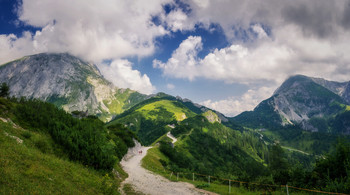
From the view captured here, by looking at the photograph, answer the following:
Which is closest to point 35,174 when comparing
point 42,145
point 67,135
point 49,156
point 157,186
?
point 49,156

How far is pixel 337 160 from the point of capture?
1706cm

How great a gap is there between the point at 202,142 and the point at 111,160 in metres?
171

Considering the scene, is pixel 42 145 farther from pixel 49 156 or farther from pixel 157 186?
pixel 157 186

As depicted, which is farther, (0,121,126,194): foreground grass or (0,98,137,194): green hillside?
(0,98,137,194): green hillside

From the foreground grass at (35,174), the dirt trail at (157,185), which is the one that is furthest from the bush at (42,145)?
the dirt trail at (157,185)

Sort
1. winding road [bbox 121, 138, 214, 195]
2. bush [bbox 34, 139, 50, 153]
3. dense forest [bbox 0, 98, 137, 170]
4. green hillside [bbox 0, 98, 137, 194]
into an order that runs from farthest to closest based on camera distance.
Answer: winding road [bbox 121, 138, 214, 195]
dense forest [bbox 0, 98, 137, 170]
bush [bbox 34, 139, 50, 153]
green hillside [bbox 0, 98, 137, 194]

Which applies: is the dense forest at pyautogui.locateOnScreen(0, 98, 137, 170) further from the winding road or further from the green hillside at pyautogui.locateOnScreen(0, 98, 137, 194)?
the winding road

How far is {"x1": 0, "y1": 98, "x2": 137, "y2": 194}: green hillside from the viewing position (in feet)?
34.4

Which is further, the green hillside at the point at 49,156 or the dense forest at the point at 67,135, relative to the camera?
the dense forest at the point at 67,135

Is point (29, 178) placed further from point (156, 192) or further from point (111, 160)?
point (156, 192)

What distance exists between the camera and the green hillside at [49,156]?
34.4 feet

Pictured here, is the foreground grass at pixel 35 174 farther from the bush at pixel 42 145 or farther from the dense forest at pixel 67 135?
the dense forest at pixel 67 135

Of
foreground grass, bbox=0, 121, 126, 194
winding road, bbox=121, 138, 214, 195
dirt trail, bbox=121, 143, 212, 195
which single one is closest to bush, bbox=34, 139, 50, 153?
foreground grass, bbox=0, 121, 126, 194

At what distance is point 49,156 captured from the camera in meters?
15.6
